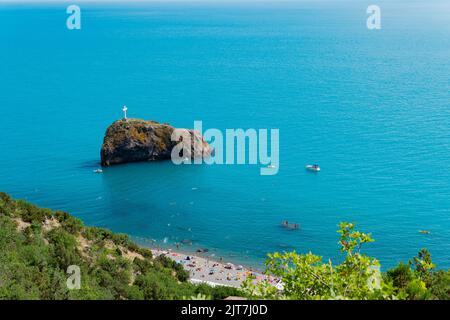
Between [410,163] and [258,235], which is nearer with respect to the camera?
[258,235]

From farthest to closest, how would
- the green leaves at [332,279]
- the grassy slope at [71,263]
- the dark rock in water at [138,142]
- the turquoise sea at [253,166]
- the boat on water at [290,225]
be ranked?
the dark rock in water at [138,142] < the turquoise sea at [253,166] < the boat on water at [290,225] < the grassy slope at [71,263] < the green leaves at [332,279]

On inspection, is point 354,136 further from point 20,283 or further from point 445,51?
point 445,51

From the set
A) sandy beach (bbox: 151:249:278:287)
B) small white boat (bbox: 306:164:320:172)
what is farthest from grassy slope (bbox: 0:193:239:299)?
small white boat (bbox: 306:164:320:172)

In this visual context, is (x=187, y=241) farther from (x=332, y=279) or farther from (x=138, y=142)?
(x=332, y=279)

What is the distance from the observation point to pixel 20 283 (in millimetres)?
26984

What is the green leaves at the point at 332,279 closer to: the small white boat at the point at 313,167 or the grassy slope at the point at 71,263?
the grassy slope at the point at 71,263

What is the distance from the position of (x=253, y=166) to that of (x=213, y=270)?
3148 centimetres

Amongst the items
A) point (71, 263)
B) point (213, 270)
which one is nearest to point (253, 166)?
point (213, 270)

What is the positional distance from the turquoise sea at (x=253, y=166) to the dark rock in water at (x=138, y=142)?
6.51 feet

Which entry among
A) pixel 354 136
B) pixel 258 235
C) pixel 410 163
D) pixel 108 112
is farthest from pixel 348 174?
pixel 108 112

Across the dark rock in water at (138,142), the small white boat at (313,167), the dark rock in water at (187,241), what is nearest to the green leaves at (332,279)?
the dark rock in water at (187,241)

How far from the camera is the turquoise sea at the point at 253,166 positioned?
63.8 m
